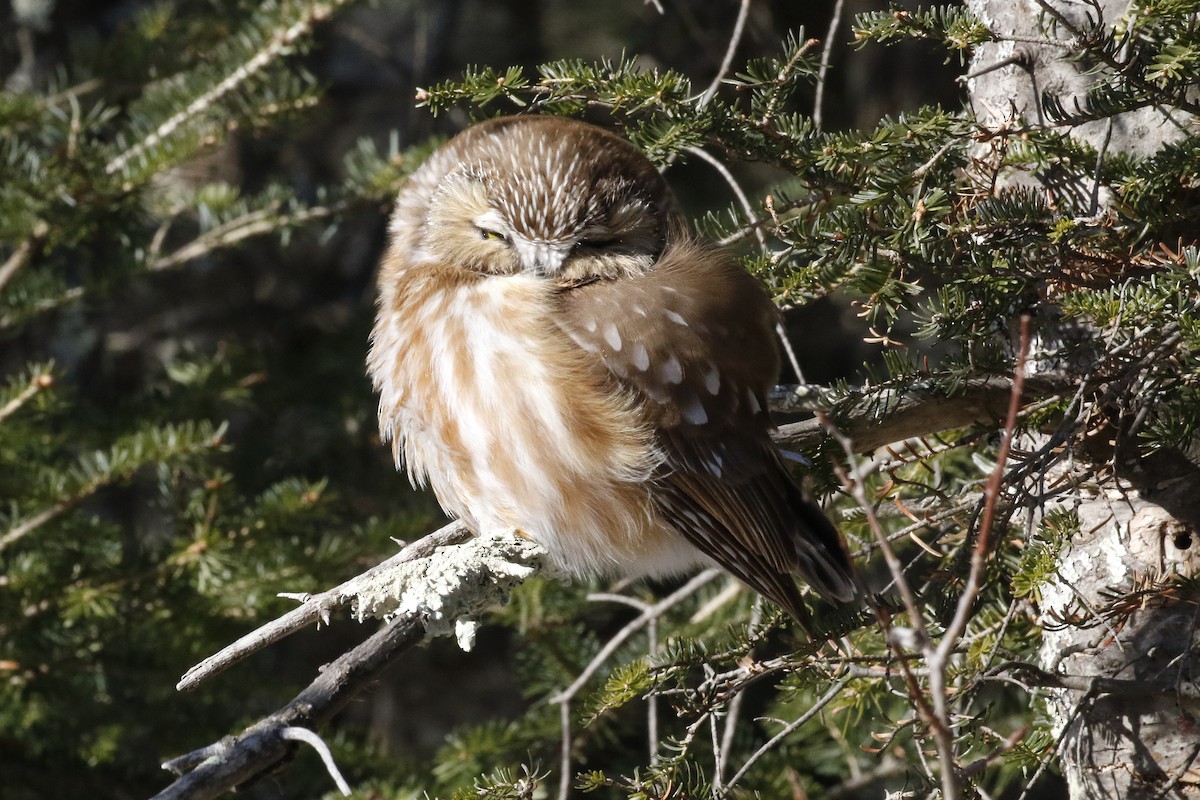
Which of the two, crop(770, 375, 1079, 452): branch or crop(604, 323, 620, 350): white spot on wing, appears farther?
crop(604, 323, 620, 350): white spot on wing

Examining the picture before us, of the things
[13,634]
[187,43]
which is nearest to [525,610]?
[13,634]

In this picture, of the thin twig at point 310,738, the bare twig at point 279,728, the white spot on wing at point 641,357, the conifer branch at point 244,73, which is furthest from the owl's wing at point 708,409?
the conifer branch at point 244,73

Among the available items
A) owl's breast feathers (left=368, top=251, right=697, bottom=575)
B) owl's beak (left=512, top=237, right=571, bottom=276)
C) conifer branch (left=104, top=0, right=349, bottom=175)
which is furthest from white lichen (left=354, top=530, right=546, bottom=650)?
conifer branch (left=104, top=0, right=349, bottom=175)

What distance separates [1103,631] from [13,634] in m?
2.74

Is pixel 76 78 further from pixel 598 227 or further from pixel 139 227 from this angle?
pixel 598 227

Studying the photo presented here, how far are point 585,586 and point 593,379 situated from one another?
1072 mm

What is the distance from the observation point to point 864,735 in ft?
10.9

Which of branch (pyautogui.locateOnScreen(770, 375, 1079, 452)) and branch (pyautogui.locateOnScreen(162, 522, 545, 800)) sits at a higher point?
branch (pyautogui.locateOnScreen(770, 375, 1079, 452))

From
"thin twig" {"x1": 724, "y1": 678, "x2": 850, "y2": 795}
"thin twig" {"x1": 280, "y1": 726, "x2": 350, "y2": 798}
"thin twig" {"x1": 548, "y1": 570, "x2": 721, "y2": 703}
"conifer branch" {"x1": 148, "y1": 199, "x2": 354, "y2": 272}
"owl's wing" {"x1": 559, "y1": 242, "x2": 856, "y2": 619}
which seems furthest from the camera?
"conifer branch" {"x1": 148, "y1": 199, "x2": 354, "y2": 272}

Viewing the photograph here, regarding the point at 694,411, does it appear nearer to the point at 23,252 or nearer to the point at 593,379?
the point at 593,379

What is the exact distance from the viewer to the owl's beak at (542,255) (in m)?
2.73

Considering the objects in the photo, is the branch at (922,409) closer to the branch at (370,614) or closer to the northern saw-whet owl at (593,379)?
the northern saw-whet owl at (593,379)

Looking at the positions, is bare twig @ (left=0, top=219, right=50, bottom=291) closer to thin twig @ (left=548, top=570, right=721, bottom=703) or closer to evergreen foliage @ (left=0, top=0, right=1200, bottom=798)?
evergreen foliage @ (left=0, top=0, right=1200, bottom=798)

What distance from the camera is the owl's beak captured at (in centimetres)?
273
